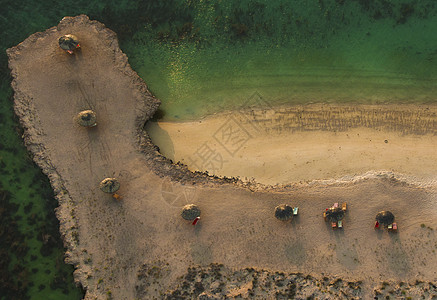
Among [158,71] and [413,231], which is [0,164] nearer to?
[158,71]

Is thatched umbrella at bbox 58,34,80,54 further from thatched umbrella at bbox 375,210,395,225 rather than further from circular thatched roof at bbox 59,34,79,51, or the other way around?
thatched umbrella at bbox 375,210,395,225

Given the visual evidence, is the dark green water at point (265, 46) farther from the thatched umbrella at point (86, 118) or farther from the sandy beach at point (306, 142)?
the thatched umbrella at point (86, 118)

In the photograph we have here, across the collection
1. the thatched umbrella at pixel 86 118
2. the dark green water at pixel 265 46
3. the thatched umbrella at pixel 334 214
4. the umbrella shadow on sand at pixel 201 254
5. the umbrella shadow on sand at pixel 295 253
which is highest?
the dark green water at pixel 265 46

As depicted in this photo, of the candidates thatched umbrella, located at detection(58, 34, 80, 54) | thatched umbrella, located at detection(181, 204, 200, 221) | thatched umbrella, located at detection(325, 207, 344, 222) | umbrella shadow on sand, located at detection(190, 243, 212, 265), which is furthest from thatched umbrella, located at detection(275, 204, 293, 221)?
thatched umbrella, located at detection(58, 34, 80, 54)

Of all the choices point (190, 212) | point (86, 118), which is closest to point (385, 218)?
point (190, 212)

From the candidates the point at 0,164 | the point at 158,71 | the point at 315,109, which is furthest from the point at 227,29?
the point at 0,164

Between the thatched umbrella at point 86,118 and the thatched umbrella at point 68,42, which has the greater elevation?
the thatched umbrella at point 68,42

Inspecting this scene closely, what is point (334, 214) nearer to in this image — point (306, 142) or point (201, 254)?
point (306, 142)

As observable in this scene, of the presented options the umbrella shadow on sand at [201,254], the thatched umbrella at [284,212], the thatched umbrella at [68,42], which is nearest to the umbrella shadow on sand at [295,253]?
the thatched umbrella at [284,212]
